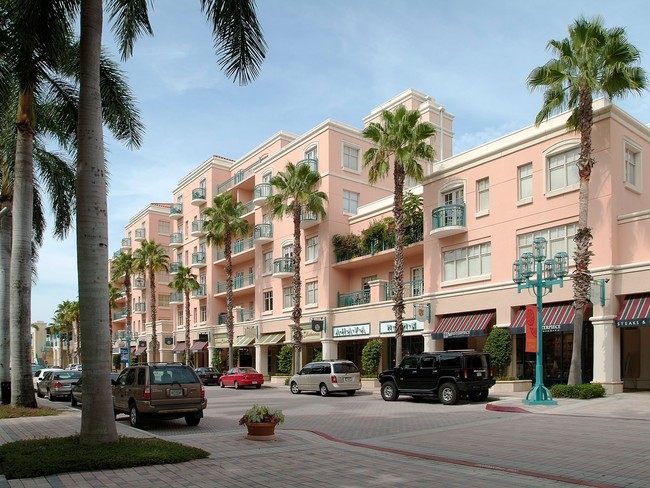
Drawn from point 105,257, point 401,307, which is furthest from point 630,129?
point 105,257

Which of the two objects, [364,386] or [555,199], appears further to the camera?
[364,386]

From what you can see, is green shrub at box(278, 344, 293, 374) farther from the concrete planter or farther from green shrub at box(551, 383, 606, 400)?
green shrub at box(551, 383, 606, 400)

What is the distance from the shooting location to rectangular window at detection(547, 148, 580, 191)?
26.0 metres

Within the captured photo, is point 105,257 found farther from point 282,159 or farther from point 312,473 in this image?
point 282,159

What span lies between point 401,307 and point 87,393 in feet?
68.6

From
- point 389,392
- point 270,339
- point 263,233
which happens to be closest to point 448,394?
point 389,392

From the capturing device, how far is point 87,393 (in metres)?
11.0

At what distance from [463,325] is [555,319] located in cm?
537

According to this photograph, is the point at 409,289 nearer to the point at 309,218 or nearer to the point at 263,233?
the point at 309,218

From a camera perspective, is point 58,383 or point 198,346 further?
point 198,346

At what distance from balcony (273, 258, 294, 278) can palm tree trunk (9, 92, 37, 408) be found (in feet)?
77.2

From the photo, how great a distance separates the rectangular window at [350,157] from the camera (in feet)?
137

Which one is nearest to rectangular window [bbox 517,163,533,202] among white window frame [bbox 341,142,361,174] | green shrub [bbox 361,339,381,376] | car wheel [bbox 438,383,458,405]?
car wheel [bbox 438,383,458,405]

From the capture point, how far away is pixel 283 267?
4350 centimetres
